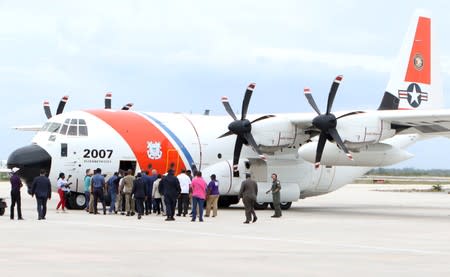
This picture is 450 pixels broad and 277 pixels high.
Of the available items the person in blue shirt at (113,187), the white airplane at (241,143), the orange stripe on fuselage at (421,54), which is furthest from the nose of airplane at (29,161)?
the orange stripe on fuselage at (421,54)

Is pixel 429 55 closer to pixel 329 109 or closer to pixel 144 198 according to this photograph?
pixel 329 109

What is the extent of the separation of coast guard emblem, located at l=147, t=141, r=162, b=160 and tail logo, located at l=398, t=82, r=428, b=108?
10.3 m

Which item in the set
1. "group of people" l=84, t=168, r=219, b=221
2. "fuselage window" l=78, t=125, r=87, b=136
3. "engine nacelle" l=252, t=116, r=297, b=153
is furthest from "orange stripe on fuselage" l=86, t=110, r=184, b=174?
"engine nacelle" l=252, t=116, r=297, b=153

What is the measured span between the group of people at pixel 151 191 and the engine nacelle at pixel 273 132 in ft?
13.6

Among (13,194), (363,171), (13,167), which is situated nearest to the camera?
(13,194)

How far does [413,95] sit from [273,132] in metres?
7.10

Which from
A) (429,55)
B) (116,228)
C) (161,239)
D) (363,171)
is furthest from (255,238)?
(429,55)

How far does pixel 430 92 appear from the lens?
111 feet

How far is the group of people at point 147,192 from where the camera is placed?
2284cm

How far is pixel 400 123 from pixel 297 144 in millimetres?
4070

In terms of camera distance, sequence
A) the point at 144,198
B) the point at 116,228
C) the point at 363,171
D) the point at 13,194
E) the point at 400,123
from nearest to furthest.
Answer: the point at 116,228 → the point at 13,194 → the point at 144,198 → the point at 400,123 → the point at 363,171

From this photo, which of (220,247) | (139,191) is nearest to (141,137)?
(139,191)

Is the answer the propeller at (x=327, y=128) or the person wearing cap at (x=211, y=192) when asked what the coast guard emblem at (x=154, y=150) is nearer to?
the person wearing cap at (x=211, y=192)

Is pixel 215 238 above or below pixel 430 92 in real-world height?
below
